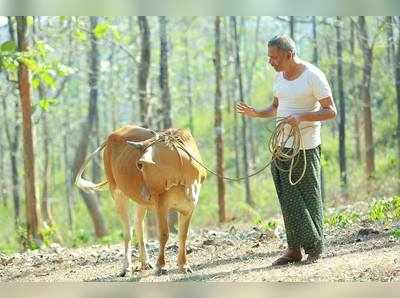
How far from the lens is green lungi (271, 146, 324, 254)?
4988 millimetres

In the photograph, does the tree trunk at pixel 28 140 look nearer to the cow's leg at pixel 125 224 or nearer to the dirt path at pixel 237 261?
the dirt path at pixel 237 261

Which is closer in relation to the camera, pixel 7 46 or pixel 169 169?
pixel 169 169

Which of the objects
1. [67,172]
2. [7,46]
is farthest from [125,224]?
[67,172]

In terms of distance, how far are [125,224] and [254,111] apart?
49.1 inches

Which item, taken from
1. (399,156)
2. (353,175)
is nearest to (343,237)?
(399,156)

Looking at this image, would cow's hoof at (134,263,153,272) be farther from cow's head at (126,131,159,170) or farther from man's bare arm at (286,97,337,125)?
man's bare arm at (286,97,337,125)

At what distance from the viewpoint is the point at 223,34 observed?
16.1 metres

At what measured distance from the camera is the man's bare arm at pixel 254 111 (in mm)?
4898

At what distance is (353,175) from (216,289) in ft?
31.0

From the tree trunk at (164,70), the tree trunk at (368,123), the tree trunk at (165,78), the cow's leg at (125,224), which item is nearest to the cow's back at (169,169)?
the cow's leg at (125,224)

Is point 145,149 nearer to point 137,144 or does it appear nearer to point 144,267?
point 137,144

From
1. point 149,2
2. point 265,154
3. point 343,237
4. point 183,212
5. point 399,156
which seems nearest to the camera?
point 183,212

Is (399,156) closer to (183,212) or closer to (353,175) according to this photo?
(353,175)

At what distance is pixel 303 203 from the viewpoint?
16.4 ft
